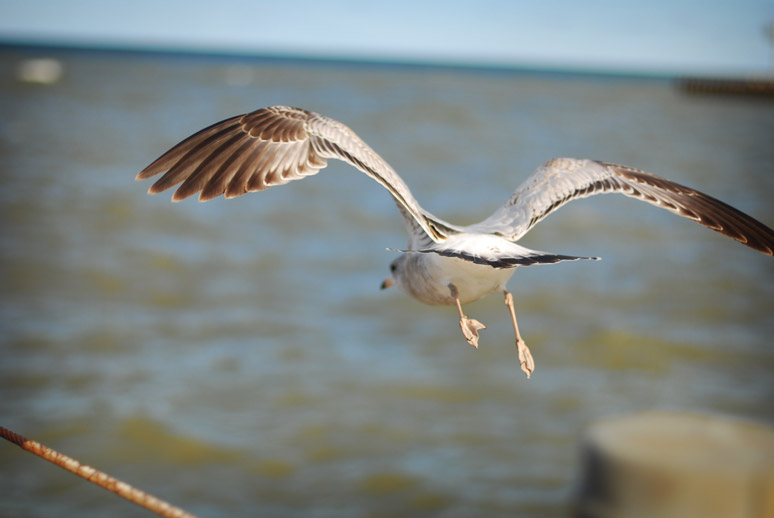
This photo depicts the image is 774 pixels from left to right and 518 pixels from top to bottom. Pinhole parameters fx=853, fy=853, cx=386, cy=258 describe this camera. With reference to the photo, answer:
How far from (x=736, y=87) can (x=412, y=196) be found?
92442 mm

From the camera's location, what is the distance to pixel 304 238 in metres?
20.2

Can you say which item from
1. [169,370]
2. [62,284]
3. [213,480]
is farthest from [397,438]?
[62,284]

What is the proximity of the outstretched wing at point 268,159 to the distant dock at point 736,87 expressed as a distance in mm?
91810

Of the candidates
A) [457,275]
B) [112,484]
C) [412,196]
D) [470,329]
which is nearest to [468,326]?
[470,329]

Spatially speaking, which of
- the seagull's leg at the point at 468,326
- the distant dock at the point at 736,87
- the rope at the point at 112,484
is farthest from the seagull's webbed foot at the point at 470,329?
the distant dock at the point at 736,87

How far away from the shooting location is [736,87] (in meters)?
87.4

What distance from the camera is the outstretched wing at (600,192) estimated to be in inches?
174

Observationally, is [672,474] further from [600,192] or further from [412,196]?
[412,196]

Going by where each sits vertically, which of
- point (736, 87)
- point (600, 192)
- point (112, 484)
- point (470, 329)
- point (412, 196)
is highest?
point (736, 87)

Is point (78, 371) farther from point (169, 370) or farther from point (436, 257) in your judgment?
point (436, 257)

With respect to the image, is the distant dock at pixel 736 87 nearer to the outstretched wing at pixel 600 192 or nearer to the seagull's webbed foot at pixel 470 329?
the outstretched wing at pixel 600 192

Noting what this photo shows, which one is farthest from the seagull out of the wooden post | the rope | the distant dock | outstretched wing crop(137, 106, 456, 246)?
the distant dock

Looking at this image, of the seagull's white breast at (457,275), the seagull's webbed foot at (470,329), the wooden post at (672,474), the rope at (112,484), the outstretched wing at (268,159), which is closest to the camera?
the rope at (112,484)

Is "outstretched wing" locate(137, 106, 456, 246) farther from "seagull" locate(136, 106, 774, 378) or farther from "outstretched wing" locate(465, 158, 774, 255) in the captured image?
"outstretched wing" locate(465, 158, 774, 255)
